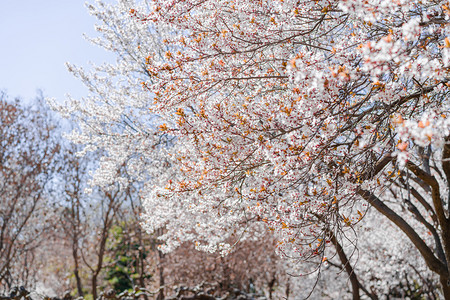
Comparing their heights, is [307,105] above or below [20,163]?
below

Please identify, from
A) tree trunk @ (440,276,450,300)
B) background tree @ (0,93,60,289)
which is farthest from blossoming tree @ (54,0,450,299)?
background tree @ (0,93,60,289)

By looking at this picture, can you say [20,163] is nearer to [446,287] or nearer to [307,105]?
[307,105]

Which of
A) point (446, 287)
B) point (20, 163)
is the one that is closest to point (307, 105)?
point (446, 287)

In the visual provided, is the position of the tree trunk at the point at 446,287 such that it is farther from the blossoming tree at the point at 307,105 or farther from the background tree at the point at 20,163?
the background tree at the point at 20,163

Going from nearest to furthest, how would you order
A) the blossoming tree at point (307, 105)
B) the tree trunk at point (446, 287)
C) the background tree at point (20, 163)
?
the blossoming tree at point (307, 105) < the tree trunk at point (446, 287) < the background tree at point (20, 163)

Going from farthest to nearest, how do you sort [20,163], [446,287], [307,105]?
[20,163] → [446,287] → [307,105]

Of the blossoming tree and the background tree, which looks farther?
the background tree

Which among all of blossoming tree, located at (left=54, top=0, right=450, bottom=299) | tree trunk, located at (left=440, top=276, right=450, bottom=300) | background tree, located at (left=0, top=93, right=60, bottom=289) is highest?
background tree, located at (left=0, top=93, right=60, bottom=289)

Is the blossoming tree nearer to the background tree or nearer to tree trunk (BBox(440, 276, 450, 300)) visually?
tree trunk (BBox(440, 276, 450, 300))

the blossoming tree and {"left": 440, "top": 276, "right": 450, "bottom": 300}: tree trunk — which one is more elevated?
the blossoming tree

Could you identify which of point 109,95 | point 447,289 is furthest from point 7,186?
point 447,289

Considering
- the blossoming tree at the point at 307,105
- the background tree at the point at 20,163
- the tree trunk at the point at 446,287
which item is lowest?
the tree trunk at the point at 446,287

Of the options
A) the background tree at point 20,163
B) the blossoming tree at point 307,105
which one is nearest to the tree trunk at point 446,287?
the blossoming tree at point 307,105

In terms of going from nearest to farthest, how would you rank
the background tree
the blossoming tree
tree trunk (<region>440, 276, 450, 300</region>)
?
the blossoming tree → tree trunk (<region>440, 276, 450, 300</region>) → the background tree
